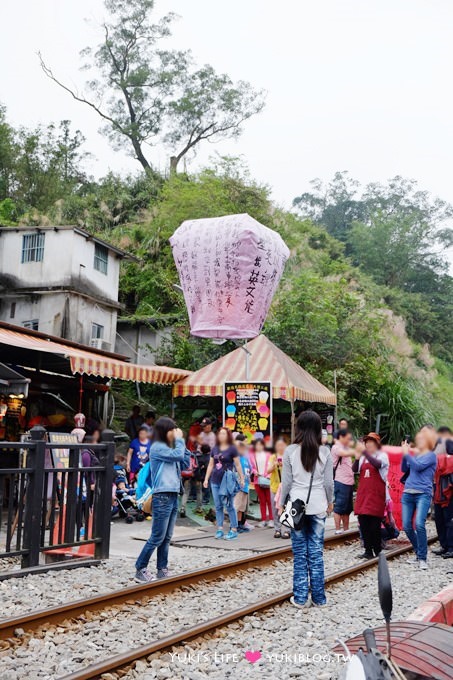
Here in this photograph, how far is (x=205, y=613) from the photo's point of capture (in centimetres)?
602

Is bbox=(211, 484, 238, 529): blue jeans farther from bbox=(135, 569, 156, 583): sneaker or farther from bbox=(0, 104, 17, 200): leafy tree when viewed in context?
bbox=(0, 104, 17, 200): leafy tree

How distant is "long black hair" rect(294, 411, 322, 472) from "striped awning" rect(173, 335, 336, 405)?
768 cm

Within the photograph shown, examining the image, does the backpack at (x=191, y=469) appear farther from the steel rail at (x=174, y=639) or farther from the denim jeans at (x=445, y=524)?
the steel rail at (x=174, y=639)

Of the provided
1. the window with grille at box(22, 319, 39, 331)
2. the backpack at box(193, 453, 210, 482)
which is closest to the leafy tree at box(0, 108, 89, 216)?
the window with grille at box(22, 319, 39, 331)

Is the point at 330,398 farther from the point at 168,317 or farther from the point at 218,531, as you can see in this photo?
the point at 168,317

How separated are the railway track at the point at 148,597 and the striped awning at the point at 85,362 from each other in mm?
5171

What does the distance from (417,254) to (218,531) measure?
32.6 m

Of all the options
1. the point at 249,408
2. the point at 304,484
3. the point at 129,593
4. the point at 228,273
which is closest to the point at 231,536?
the point at 249,408

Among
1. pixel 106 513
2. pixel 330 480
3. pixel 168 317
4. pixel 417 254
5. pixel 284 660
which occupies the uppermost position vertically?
pixel 417 254

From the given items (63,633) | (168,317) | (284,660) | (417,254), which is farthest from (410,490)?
(417,254)

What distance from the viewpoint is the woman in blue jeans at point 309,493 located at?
6246 mm

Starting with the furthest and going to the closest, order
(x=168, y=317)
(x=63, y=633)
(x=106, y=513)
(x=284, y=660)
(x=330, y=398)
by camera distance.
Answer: (x=168, y=317) → (x=330, y=398) → (x=106, y=513) → (x=63, y=633) → (x=284, y=660)

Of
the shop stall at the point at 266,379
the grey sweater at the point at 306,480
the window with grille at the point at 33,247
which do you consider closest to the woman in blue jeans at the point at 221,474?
the shop stall at the point at 266,379

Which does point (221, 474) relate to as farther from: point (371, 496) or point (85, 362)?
point (85, 362)
